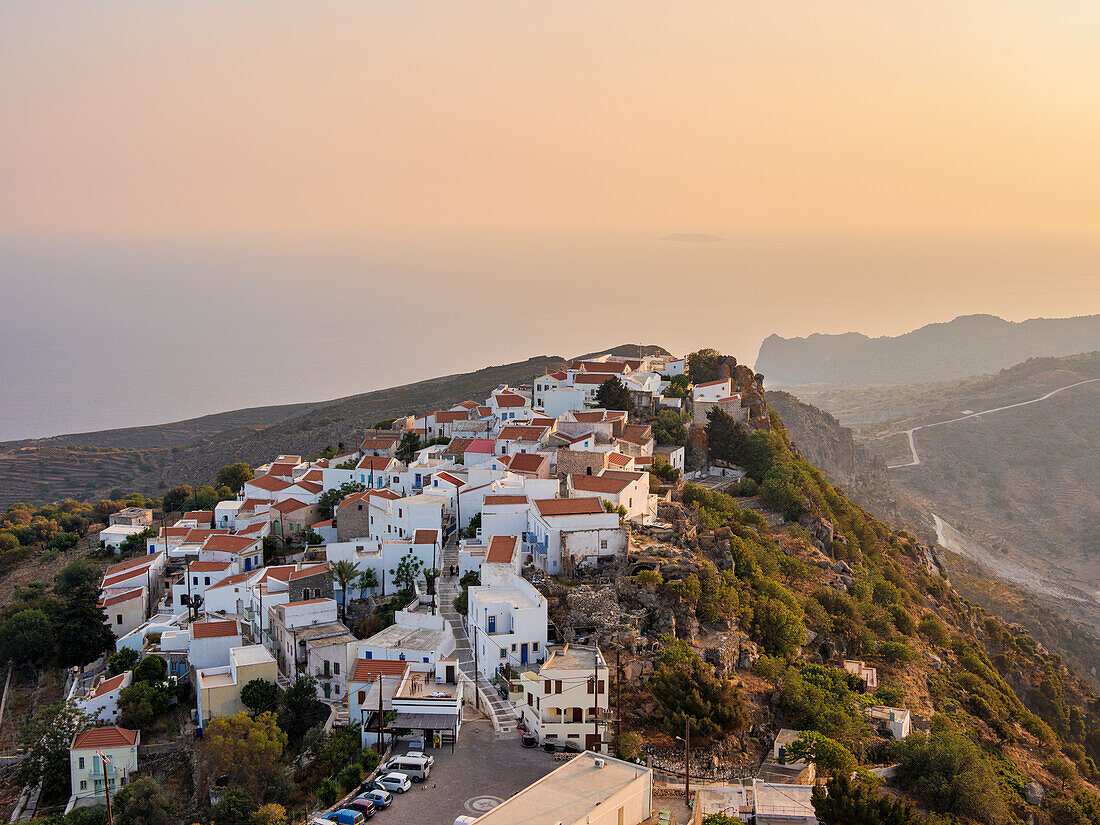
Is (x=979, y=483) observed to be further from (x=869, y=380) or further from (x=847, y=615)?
(x=869, y=380)

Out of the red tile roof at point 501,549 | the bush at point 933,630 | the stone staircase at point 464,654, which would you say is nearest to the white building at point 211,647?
the stone staircase at point 464,654

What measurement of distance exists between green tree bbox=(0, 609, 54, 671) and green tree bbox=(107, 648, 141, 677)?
4368 mm

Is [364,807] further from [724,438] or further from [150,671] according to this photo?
[724,438]

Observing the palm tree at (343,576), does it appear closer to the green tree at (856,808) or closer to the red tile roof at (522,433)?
the red tile roof at (522,433)

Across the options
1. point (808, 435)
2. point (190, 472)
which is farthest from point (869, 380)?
point (190, 472)

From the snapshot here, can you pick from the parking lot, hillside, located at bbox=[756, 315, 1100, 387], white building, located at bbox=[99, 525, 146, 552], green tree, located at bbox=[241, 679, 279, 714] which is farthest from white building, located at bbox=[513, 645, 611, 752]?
hillside, located at bbox=[756, 315, 1100, 387]

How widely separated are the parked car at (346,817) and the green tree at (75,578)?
2259cm

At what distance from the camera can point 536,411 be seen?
38531 millimetres

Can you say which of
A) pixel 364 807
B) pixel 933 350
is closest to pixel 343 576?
pixel 364 807

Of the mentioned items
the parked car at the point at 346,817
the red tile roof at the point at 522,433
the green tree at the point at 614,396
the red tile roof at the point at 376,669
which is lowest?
the parked car at the point at 346,817

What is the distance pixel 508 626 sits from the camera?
21.9 metres

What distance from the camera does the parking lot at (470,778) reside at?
15391 mm

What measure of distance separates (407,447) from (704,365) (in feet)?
47.9

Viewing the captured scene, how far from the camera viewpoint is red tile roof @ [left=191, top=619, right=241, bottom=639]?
25.8m
